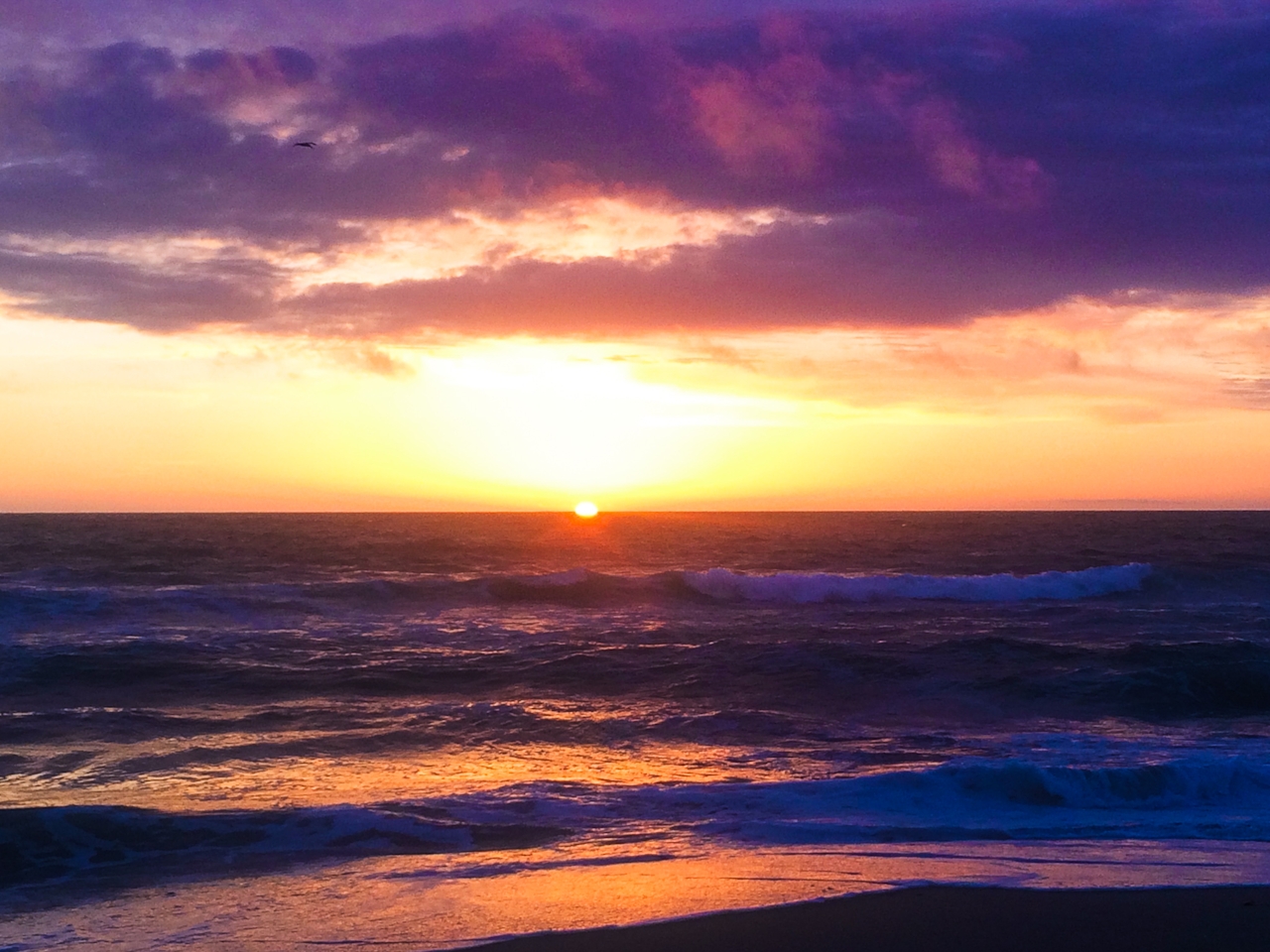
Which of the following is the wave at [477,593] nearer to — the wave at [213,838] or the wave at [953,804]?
the wave at [213,838]

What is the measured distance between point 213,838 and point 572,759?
422 centimetres

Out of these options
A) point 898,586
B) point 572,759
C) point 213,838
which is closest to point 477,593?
point 898,586

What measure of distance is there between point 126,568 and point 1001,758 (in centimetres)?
3337

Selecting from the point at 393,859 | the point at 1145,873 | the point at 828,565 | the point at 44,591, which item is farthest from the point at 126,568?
the point at 1145,873

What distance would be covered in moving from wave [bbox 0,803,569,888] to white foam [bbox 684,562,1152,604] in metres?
24.2

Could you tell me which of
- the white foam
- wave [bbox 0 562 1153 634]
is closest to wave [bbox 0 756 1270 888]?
wave [bbox 0 562 1153 634]

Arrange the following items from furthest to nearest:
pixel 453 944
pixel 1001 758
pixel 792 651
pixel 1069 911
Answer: pixel 792 651
pixel 1001 758
pixel 1069 911
pixel 453 944

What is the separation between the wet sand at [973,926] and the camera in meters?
6.57

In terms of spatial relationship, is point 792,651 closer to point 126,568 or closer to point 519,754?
point 519,754

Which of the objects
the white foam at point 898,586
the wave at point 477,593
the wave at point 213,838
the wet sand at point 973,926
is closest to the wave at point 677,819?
the wave at point 213,838

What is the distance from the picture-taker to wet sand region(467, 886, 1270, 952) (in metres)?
6.57

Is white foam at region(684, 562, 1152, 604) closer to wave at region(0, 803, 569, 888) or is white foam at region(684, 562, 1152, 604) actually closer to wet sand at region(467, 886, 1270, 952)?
wave at region(0, 803, 569, 888)

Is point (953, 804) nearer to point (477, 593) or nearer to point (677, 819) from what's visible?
point (677, 819)

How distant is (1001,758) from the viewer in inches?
460
